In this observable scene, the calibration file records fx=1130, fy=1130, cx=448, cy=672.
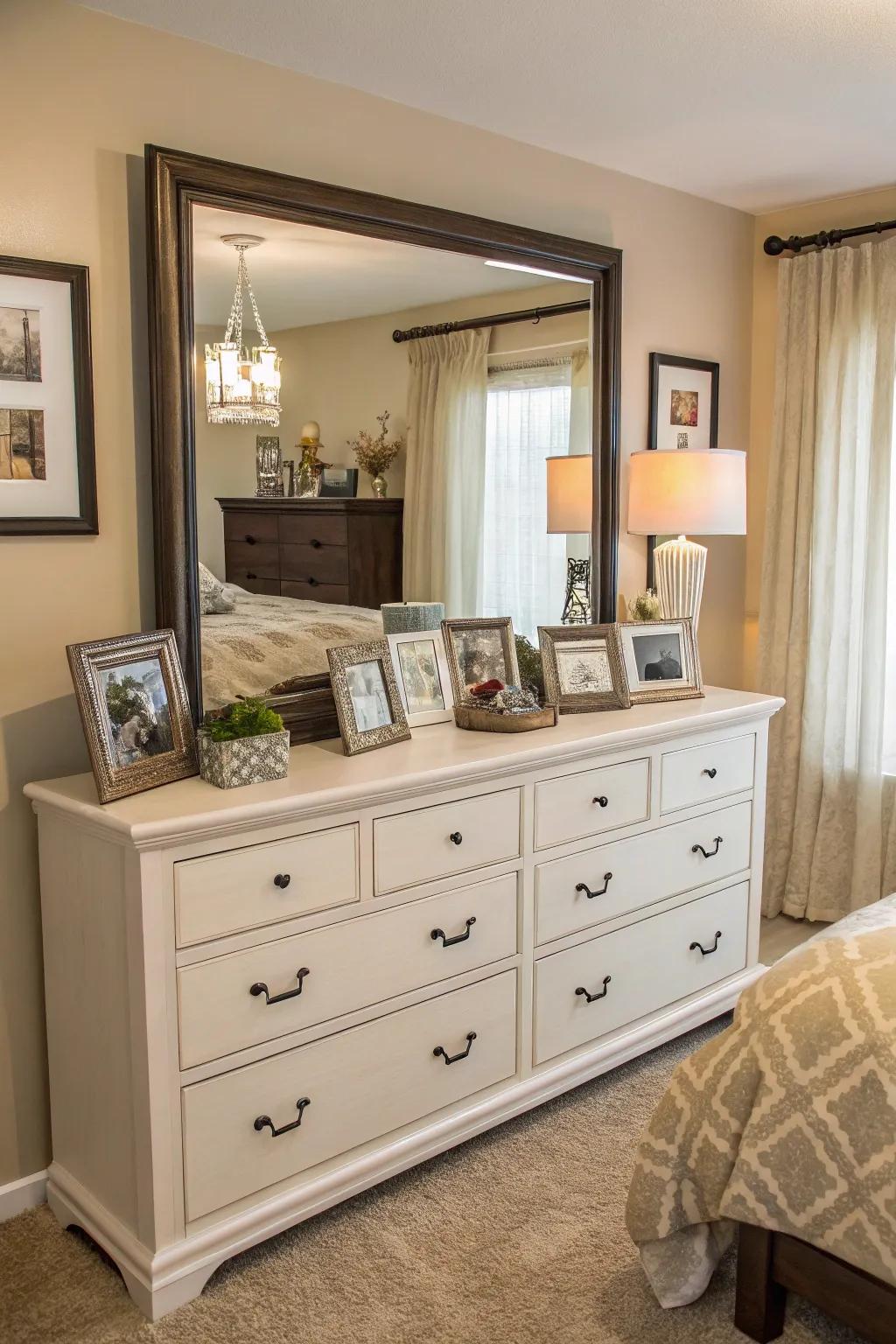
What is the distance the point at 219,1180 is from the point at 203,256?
188 centimetres

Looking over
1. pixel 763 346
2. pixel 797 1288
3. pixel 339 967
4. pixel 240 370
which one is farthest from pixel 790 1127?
pixel 763 346

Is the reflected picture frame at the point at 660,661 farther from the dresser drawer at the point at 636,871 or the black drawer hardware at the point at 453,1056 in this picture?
the black drawer hardware at the point at 453,1056

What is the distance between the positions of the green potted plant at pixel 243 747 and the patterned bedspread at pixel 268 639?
24cm

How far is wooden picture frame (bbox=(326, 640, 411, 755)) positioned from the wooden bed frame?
1.22m

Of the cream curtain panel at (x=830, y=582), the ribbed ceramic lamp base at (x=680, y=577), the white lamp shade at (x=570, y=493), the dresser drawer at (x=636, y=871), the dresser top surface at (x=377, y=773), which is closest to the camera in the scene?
the dresser top surface at (x=377, y=773)

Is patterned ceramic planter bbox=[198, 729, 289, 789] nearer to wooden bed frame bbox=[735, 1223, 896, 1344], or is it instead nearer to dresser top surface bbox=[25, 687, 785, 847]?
dresser top surface bbox=[25, 687, 785, 847]

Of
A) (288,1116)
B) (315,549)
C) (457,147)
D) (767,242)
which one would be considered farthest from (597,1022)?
(767,242)

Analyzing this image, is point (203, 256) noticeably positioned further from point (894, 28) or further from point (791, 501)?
point (791, 501)

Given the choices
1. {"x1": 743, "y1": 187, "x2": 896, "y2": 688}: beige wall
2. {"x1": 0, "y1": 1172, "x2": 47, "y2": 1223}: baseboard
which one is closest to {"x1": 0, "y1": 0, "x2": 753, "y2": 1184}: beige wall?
{"x1": 0, "y1": 1172, "x2": 47, "y2": 1223}: baseboard

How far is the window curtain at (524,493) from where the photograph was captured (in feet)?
10.1

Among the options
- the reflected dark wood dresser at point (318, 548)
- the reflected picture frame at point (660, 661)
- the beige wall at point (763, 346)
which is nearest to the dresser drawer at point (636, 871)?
the reflected picture frame at point (660, 661)

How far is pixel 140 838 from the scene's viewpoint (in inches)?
76.9

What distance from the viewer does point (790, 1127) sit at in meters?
1.91

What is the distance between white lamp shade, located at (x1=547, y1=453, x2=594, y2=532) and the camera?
325 centimetres
